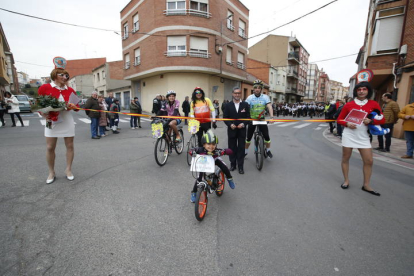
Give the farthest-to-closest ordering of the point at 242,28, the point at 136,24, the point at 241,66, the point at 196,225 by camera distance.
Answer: the point at 241,66, the point at 242,28, the point at 136,24, the point at 196,225

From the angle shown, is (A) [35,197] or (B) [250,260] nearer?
(B) [250,260]

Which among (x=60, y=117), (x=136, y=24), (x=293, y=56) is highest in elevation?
(x=293, y=56)

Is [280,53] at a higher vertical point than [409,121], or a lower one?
higher

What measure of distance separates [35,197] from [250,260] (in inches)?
134

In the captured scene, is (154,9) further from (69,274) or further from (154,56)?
(69,274)

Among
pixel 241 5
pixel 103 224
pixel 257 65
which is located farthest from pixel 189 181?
pixel 257 65

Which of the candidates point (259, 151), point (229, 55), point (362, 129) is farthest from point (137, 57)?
point (362, 129)

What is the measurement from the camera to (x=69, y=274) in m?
1.89

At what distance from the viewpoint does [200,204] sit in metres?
2.83

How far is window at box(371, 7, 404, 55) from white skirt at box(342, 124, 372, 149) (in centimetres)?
1178

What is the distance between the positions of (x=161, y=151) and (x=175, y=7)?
17.4 m

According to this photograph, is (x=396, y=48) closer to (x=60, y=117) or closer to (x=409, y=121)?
(x=409, y=121)

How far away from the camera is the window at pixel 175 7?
58.7 ft

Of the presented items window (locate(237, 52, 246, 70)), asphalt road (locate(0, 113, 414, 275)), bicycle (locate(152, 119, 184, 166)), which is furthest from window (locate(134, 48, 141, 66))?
asphalt road (locate(0, 113, 414, 275))
